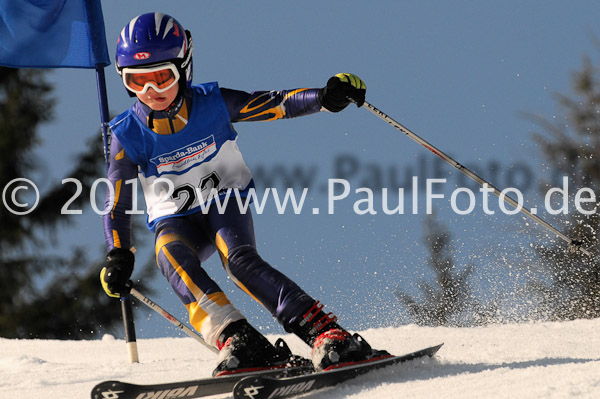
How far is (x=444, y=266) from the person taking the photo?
1922 centimetres

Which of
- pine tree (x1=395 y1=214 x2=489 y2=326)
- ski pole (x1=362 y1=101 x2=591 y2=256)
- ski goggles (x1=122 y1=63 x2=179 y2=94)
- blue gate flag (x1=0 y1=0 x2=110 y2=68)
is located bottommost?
pine tree (x1=395 y1=214 x2=489 y2=326)

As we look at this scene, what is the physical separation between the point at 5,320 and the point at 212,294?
40.3 ft

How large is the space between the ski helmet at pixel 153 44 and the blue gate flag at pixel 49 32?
3.15m

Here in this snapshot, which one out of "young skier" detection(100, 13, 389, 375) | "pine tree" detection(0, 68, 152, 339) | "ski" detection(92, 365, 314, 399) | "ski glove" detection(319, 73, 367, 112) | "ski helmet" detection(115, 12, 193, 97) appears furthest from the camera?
"pine tree" detection(0, 68, 152, 339)

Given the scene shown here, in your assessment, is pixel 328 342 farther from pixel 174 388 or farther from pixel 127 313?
pixel 127 313

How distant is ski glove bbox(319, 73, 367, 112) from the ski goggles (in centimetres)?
84

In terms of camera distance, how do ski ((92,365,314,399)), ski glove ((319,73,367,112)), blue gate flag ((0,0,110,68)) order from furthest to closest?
1. blue gate flag ((0,0,110,68))
2. ski glove ((319,73,367,112))
3. ski ((92,365,314,399))

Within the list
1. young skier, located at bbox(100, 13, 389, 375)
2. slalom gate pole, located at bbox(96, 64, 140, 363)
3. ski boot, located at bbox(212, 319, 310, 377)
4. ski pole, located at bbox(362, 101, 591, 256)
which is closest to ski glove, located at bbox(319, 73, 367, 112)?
young skier, located at bbox(100, 13, 389, 375)

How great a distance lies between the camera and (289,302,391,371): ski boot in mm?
3342

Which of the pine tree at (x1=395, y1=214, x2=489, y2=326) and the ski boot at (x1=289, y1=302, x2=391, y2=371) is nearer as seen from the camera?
the ski boot at (x1=289, y1=302, x2=391, y2=371)

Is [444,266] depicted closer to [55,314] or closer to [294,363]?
[55,314]

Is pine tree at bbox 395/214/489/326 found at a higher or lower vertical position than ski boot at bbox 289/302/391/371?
lower

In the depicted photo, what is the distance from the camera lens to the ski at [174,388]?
117 inches

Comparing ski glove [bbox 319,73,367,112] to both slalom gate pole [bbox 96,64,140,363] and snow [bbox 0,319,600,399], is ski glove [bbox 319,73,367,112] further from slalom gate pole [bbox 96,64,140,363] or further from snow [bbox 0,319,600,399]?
slalom gate pole [bbox 96,64,140,363]
